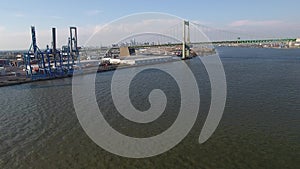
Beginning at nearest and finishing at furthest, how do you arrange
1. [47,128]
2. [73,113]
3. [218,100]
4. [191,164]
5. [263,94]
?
[191,164], [47,128], [73,113], [218,100], [263,94]

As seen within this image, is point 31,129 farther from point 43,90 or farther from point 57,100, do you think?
point 43,90

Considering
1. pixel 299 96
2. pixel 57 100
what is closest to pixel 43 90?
pixel 57 100

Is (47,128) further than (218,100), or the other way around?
(218,100)

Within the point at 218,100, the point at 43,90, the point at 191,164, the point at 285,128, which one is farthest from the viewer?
the point at 43,90

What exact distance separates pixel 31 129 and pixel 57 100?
317 cm

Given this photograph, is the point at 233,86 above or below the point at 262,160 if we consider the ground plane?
above

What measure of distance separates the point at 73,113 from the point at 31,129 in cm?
153

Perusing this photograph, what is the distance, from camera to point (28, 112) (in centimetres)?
753

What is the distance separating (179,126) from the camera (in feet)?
19.7

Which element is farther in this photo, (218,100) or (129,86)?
(129,86)

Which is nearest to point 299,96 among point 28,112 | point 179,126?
point 179,126

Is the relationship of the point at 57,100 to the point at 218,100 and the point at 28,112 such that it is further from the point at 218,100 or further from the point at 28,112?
the point at 218,100

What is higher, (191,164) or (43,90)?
(43,90)

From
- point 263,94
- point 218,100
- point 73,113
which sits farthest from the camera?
point 263,94
